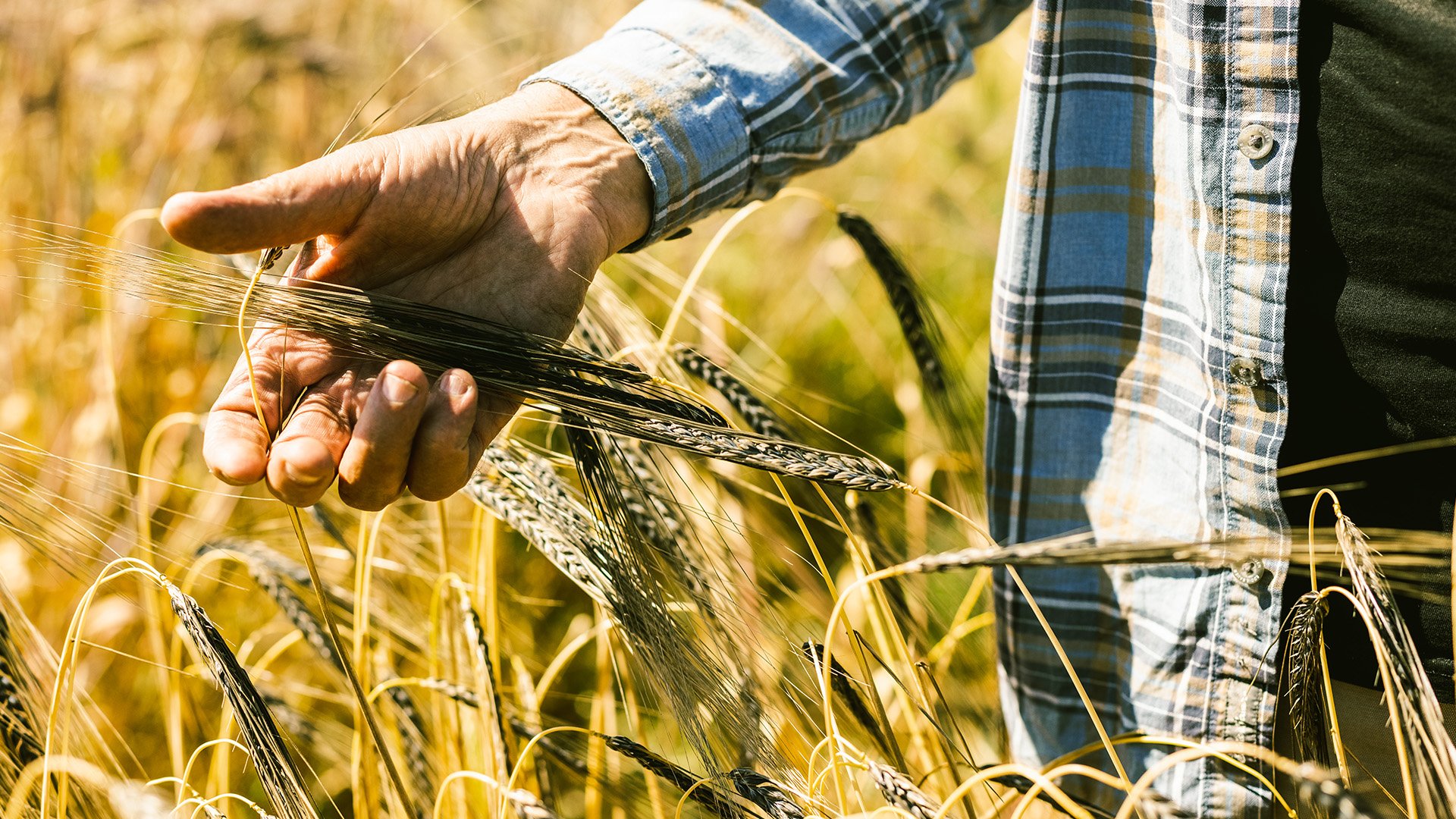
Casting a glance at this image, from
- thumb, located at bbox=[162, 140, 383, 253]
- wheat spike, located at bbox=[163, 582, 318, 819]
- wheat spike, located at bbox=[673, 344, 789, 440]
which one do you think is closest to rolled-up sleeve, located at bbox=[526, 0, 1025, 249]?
wheat spike, located at bbox=[673, 344, 789, 440]

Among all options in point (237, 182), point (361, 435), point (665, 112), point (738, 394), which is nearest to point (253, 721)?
point (361, 435)

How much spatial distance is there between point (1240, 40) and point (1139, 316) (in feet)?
0.82

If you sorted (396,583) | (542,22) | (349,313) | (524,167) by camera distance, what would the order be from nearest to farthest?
(349,313) → (524,167) → (396,583) → (542,22)

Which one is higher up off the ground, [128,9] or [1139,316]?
[128,9]

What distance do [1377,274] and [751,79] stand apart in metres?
0.55

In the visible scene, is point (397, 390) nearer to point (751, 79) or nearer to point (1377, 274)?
point (751, 79)

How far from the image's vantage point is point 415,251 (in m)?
0.78

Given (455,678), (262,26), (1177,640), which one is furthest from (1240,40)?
(262,26)

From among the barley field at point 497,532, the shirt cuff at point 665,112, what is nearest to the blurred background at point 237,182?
the barley field at point 497,532

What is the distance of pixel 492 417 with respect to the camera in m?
0.75

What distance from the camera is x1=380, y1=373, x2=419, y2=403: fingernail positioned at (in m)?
0.65

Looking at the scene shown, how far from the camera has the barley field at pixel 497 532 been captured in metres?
0.66

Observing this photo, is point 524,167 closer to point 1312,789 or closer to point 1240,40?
point 1240,40

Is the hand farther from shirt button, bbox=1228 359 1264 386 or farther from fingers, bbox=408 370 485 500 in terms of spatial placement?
shirt button, bbox=1228 359 1264 386
